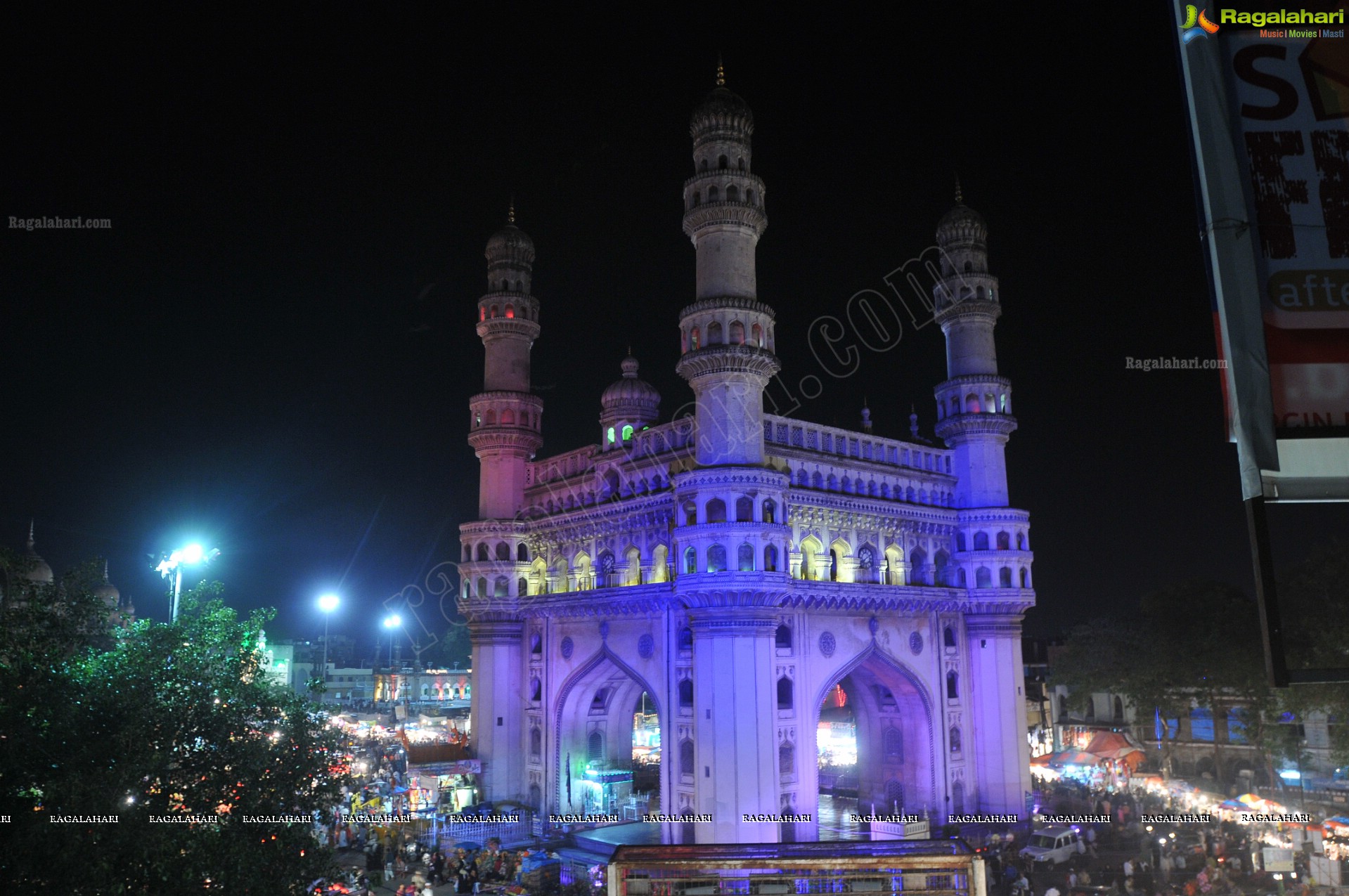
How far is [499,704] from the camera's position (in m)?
45.0

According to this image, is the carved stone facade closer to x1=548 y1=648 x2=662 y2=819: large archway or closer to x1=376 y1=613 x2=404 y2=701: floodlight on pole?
x1=548 y1=648 x2=662 y2=819: large archway

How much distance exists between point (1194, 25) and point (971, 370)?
1599 inches

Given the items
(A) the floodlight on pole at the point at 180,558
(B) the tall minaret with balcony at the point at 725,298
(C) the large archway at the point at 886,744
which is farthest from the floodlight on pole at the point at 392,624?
(B) the tall minaret with balcony at the point at 725,298

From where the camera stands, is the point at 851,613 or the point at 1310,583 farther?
the point at 1310,583

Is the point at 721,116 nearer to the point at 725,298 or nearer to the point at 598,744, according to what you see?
the point at 725,298

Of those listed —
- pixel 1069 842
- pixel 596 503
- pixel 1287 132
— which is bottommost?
pixel 1069 842

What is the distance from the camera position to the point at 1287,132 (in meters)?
5.58

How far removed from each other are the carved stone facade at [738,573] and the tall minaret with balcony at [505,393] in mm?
139

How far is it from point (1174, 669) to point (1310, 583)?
994 centimetres

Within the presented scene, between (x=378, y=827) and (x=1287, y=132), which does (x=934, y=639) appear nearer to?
(x=378, y=827)

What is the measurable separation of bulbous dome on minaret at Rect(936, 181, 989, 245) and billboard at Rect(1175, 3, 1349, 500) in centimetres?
4219

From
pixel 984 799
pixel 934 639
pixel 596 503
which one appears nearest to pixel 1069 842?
pixel 984 799

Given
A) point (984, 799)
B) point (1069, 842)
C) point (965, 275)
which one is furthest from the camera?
point (965, 275)

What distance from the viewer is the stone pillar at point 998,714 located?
41250 mm
